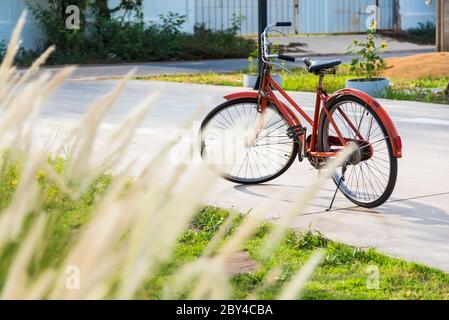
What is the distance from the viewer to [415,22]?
108 feet

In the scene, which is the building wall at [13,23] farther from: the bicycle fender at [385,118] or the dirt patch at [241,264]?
the dirt patch at [241,264]

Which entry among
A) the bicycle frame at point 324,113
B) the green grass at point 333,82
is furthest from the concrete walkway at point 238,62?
the bicycle frame at point 324,113

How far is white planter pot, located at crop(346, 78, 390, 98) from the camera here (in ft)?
47.9

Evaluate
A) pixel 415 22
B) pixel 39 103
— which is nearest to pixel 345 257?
pixel 39 103

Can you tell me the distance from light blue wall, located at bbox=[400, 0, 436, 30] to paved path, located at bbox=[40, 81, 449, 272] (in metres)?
20.4

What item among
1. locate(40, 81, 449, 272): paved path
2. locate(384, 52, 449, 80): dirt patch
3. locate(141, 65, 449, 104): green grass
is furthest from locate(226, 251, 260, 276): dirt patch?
locate(384, 52, 449, 80): dirt patch

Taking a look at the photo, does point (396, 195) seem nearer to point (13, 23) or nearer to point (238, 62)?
point (238, 62)

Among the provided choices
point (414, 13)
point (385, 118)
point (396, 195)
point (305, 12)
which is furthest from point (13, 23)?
point (385, 118)

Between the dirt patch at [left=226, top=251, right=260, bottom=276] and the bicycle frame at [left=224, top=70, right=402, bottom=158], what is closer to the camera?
the dirt patch at [left=226, top=251, right=260, bottom=276]

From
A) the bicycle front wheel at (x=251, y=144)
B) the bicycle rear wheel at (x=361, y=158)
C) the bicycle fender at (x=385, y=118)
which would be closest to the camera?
the bicycle fender at (x=385, y=118)

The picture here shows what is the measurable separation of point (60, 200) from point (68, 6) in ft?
73.7

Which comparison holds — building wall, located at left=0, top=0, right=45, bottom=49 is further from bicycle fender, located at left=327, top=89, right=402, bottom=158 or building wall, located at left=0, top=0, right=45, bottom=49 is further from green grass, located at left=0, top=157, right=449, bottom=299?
green grass, located at left=0, top=157, right=449, bottom=299

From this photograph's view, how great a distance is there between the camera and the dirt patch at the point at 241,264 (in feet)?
17.9

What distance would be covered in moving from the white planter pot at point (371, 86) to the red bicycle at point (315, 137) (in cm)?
633
